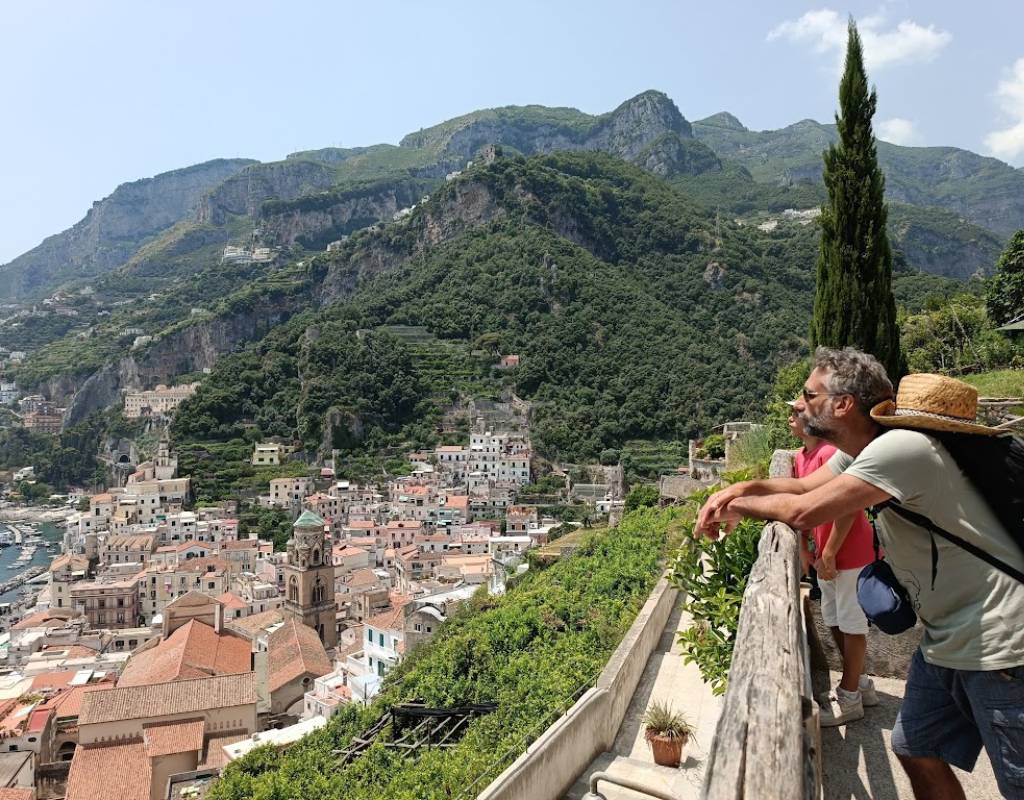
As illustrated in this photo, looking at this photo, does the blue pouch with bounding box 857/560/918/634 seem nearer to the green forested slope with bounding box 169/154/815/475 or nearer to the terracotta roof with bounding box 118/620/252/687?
the terracotta roof with bounding box 118/620/252/687

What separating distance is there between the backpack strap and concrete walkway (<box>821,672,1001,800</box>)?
1.46 metres

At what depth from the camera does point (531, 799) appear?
4645 mm

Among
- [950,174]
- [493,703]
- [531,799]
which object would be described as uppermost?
[950,174]

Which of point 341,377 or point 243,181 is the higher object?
point 243,181

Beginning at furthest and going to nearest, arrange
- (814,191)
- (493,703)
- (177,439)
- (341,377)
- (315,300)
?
(814,191)
(315,300)
(341,377)
(177,439)
(493,703)

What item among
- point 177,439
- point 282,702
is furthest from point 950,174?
point 282,702

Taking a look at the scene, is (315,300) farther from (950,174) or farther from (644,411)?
(950,174)

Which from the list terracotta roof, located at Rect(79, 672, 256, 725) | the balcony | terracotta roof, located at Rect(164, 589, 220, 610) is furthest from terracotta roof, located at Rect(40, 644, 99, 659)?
the balcony

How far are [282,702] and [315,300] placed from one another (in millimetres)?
90877

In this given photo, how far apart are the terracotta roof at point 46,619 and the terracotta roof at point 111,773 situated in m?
24.5

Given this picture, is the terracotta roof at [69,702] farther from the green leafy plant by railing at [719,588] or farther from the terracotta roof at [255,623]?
the green leafy plant by railing at [719,588]

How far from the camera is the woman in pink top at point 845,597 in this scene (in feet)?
10.7

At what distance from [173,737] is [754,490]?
19019 mm

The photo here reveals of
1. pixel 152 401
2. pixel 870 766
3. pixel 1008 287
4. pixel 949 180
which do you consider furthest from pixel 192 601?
pixel 949 180
